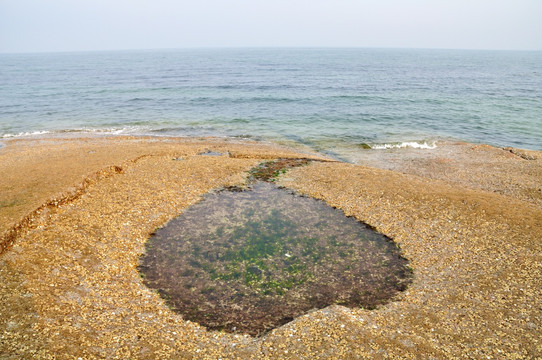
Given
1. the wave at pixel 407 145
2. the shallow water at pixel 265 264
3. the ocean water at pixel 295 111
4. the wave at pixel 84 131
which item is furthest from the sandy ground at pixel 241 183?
the ocean water at pixel 295 111

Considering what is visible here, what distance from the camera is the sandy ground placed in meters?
8.44

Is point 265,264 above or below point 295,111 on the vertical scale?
below

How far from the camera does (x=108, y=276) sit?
11109 millimetres

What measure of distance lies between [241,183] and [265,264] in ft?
26.0

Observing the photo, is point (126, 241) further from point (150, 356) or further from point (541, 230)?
point (541, 230)

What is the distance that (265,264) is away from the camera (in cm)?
1248

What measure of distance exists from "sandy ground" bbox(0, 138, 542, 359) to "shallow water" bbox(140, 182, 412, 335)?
625mm

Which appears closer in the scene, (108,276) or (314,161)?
(108,276)

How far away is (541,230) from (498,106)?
4003 cm

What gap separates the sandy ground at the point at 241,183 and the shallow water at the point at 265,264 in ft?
2.05

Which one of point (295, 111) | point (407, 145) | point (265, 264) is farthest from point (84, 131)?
point (407, 145)

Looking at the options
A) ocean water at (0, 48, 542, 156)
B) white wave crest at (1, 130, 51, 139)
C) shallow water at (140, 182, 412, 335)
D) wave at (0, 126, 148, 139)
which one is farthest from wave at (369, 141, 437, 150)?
white wave crest at (1, 130, 51, 139)

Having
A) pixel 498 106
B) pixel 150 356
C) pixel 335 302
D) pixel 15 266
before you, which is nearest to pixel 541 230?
pixel 335 302

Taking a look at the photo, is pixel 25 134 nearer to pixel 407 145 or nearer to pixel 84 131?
pixel 84 131
